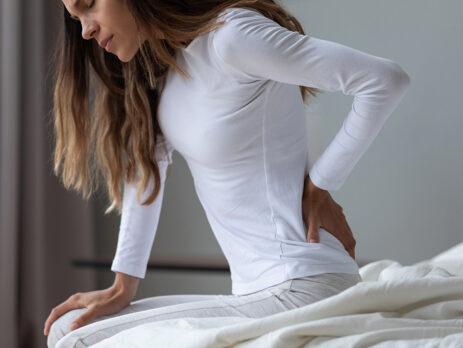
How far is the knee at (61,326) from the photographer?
59.7 inches

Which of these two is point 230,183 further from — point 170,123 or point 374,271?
point 374,271

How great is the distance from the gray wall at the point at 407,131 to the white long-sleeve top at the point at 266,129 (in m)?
1.63

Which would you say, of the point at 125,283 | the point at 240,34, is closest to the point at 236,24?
the point at 240,34

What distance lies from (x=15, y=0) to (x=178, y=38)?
6.29 feet

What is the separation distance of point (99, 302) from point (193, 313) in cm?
30

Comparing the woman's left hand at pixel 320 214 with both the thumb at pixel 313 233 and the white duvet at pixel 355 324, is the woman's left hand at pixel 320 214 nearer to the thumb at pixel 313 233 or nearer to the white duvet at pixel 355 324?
the thumb at pixel 313 233

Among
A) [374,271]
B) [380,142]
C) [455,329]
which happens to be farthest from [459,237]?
[455,329]

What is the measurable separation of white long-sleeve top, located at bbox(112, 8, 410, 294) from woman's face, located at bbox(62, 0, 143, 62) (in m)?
0.10

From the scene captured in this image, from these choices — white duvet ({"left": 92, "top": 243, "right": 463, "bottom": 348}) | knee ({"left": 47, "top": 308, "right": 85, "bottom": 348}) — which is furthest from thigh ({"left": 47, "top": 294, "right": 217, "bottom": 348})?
white duvet ({"left": 92, "top": 243, "right": 463, "bottom": 348})

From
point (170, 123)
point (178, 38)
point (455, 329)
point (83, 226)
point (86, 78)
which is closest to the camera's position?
point (455, 329)

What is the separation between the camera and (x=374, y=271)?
70.3 inches

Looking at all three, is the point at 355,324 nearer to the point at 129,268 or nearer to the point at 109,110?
the point at 129,268

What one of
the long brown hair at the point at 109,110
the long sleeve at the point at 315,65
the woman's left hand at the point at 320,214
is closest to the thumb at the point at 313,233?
the woman's left hand at the point at 320,214

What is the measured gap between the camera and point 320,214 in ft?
4.69
